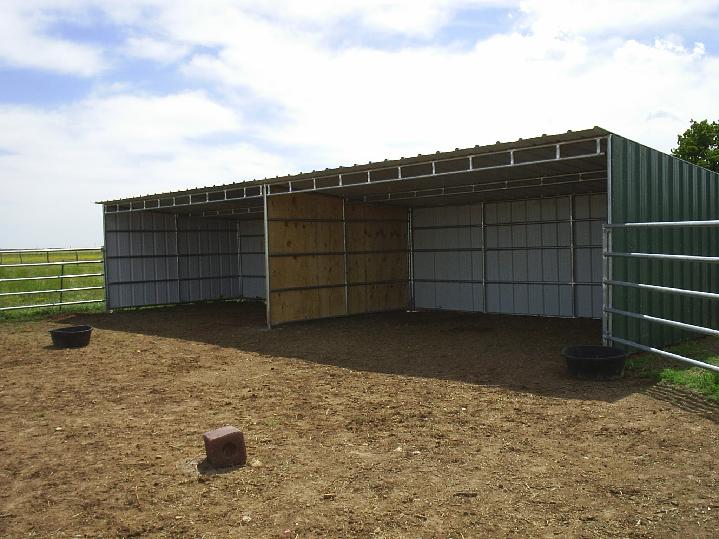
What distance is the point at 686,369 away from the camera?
695cm

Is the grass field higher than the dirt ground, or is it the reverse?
the grass field

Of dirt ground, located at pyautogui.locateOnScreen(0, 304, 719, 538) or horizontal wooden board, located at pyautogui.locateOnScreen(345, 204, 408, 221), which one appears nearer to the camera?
dirt ground, located at pyautogui.locateOnScreen(0, 304, 719, 538)

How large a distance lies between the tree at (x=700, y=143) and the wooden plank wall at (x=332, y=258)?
15612mm

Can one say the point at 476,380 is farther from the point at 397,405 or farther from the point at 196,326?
the point at 196,326

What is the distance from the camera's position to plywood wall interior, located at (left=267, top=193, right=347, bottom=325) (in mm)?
12383

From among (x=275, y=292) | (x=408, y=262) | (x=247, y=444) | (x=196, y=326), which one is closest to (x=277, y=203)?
(x=275, y=292)

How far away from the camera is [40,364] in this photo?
28.9 ft

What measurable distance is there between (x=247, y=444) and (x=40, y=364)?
17.7 ft

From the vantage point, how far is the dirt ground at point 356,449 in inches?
137

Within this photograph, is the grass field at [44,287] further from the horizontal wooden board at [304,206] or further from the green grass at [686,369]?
the green grass at [686,369]

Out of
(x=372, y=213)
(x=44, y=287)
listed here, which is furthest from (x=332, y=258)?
(x=44, y=287)

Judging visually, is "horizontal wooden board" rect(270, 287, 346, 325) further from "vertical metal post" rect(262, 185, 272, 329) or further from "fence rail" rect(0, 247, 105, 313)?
"fence rail" rect(0, 247, 105, 313)

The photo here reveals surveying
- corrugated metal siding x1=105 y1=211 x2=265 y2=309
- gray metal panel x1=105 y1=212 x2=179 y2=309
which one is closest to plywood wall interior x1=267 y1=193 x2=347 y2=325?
corrugated metal siding x1=105 y1=211 x2=265 y2=309

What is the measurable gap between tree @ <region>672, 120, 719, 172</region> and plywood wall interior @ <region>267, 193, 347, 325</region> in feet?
58.2
